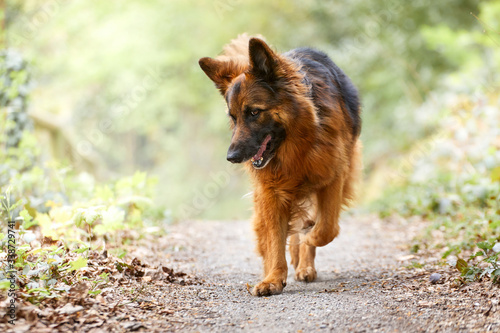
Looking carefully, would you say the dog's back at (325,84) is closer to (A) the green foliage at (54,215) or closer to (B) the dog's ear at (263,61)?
(B) the dog's ear at (263,61)

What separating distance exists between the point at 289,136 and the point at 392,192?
782 centimetres

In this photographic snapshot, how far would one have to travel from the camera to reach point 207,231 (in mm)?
8180

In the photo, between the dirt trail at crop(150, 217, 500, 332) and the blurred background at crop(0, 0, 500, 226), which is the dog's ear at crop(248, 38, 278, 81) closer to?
the blurred background at crop(0, 0, 500, 226)

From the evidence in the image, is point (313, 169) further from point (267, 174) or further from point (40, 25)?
point (40, 25)

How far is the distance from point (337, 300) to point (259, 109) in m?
1.56

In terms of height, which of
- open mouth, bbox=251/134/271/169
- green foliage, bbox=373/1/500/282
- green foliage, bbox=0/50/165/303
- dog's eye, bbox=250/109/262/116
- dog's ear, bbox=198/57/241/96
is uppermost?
dog's ear, bbox=198/57/241/96

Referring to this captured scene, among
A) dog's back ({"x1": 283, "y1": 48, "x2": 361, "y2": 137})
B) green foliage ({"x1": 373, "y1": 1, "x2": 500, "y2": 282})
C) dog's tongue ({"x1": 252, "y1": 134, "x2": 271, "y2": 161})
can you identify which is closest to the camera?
dog's tongue ({"x1": 252, "y1": 134, "x2": 271, "y2": 161})

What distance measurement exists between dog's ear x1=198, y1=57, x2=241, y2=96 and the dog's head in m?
0.37

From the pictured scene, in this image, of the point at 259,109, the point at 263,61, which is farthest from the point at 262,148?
the point at 263,61

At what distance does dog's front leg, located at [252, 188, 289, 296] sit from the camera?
13.3 feet

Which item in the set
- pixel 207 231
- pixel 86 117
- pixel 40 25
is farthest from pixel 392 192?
pixel 86 117

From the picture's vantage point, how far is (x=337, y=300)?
3566mm

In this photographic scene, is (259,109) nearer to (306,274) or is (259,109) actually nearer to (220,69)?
(220,69)

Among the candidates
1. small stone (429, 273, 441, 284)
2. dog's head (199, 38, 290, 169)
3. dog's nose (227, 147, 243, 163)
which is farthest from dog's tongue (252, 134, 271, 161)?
small stone (429, 273, 441, 284)
